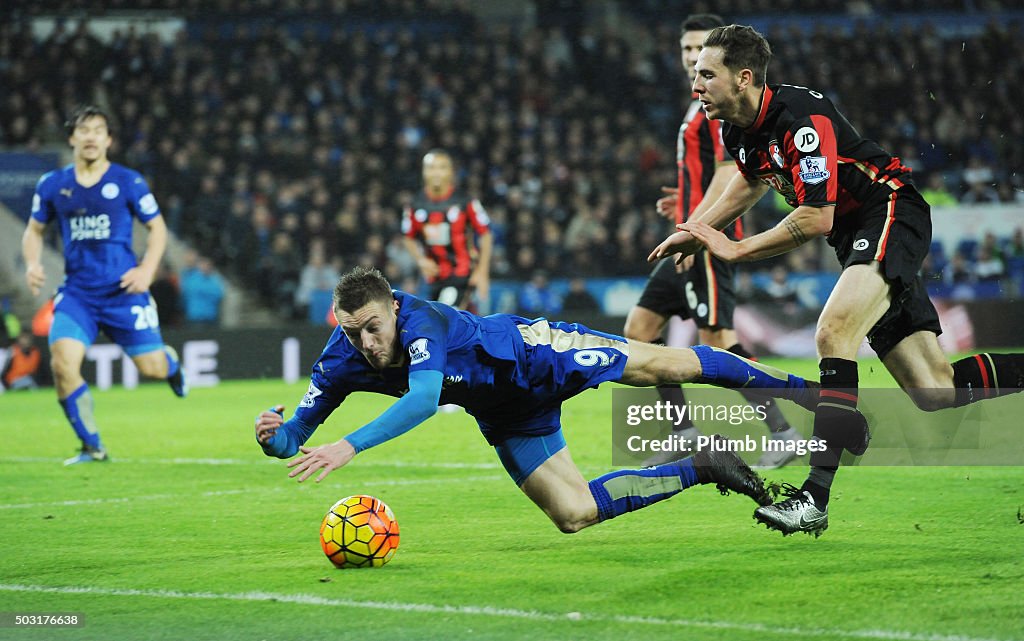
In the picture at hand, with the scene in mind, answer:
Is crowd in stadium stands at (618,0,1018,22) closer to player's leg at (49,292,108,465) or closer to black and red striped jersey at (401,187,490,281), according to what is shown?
black and red striped jersey at (401,187,490,281)

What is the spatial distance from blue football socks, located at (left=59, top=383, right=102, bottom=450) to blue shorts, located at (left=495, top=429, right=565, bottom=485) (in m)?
4.57

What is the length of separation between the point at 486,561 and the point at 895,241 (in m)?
2.25

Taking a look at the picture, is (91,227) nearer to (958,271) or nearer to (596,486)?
(596,486)

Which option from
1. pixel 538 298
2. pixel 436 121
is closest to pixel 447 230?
pixel 538 298

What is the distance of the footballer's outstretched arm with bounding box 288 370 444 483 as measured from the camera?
4.48 m

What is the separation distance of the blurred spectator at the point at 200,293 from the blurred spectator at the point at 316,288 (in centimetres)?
119

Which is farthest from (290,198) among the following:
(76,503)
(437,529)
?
(437,529)

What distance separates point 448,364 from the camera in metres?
5.12

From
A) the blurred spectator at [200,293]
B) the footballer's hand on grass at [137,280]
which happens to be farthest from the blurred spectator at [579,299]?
the footballer's hand on grass at [137,280]

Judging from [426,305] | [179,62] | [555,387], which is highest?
[179,62]

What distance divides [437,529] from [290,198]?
1462 centimetres

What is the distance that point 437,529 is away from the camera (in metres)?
6.24

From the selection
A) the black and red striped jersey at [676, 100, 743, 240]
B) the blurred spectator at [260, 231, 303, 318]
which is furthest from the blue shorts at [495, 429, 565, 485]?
the blurred spectator at [260, 231, 303, 318]

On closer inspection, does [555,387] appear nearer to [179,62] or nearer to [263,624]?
[263,624]
